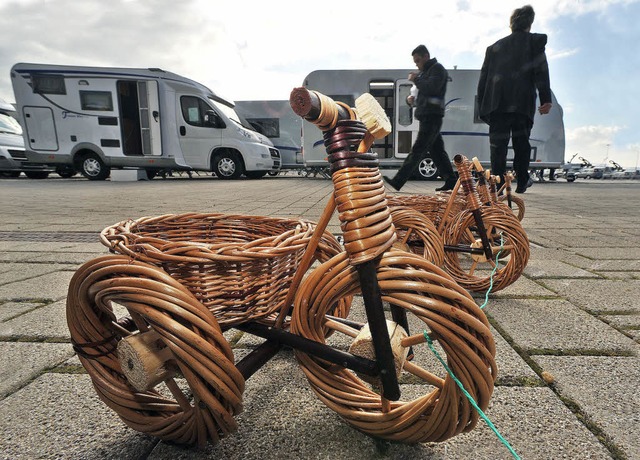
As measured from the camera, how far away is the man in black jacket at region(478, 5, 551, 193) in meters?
3.49

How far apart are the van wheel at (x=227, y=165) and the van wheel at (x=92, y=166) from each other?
3238 millimetres

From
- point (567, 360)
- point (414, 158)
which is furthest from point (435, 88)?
point (567, 360)

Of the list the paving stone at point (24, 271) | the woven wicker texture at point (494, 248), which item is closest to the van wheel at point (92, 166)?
the paving stone at point (24, 271)

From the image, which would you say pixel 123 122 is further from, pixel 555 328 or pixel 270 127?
pixel 555 328

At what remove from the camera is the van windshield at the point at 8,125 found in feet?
38.0

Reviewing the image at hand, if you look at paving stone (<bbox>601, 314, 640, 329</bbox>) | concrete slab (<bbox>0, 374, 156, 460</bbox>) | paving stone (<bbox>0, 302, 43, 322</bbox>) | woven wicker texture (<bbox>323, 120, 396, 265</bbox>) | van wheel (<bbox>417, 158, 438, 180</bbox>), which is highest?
woven wicker texture (<bbox>323, 120, 396, 265</bbox>)

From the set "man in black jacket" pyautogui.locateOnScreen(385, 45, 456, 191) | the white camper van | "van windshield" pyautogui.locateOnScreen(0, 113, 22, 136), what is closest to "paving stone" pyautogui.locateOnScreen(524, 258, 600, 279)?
"man in black jacket" pyautogui.locateOnScreen(385, 45, 456, 191)

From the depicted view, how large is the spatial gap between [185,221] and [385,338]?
81 centimetres

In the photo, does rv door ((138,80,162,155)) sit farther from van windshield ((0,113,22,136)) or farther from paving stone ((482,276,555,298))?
paving stone ((482,276,555,298))

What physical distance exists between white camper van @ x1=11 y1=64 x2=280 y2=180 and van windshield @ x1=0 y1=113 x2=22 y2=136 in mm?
2365

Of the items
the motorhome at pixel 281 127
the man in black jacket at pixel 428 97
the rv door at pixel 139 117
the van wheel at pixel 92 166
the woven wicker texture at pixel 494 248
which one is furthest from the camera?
the motorhome at pixel 281 127

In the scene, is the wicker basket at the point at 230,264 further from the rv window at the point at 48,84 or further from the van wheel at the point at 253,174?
the rv window at the point at 48,84

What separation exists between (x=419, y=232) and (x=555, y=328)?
1.96ft

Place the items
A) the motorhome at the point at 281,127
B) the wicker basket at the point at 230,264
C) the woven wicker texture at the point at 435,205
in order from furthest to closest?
the motorhome at the point at 281,127, the woven wicker texture at the point at 435,205, the wicker basket at the point at 230,264
